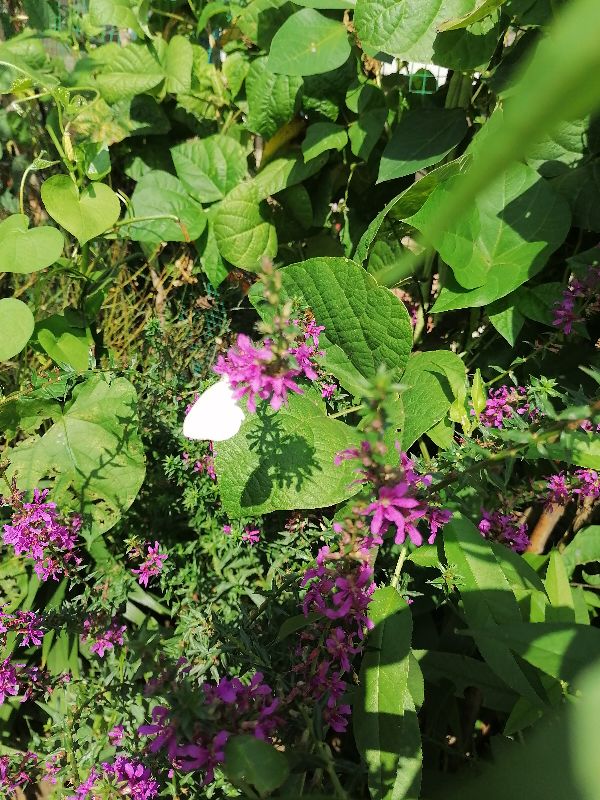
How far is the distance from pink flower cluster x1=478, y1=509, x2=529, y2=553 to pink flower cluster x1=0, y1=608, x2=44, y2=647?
→ 78cm

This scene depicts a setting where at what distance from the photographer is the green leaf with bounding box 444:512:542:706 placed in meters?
0.84

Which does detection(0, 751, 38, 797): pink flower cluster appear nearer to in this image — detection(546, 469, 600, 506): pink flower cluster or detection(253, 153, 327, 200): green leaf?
detection(546, 469, 600, 506): pink flower cluster

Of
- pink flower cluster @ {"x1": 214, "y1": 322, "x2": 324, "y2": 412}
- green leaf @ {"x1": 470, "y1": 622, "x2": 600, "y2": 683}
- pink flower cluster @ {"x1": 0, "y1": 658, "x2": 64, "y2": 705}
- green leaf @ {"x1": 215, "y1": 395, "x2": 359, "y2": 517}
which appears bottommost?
pink flower cluster @ {"x1": 0, "y1": 658, "x2": 64, "y2": 705}

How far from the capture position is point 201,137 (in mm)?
1801

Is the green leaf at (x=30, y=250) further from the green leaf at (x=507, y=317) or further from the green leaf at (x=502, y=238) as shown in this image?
the green leaf at (x=507, y=317)

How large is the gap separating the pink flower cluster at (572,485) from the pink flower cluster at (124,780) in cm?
78

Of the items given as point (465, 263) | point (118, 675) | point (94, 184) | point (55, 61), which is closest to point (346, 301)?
point (465, 263)

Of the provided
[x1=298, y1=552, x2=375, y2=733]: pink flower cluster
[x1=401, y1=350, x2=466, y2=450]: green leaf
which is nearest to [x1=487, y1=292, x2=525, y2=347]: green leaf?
[x1=401, y1=350, x2=466, y2=450]: green leaf

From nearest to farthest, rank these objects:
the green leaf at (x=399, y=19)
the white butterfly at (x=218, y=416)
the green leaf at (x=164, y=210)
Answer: the white butterfly at (x=218, y=416) → the green leaf at (x=399, y=19) → the green leaf at (x=164, y=210)

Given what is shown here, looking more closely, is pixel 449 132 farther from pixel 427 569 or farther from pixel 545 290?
pixel 427 569

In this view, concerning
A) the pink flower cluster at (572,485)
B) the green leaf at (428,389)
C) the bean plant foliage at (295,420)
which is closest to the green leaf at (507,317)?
the bean plant foliage at (295,420)

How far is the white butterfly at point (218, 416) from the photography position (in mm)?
900

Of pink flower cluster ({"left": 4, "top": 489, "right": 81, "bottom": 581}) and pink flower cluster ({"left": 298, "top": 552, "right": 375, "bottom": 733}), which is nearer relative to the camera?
pink flower cluster ({"left": 298, "top": 552, "right": 375, "bottom": 733})

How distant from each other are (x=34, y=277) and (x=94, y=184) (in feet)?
1.03
